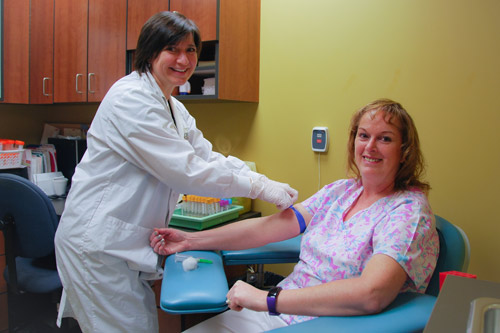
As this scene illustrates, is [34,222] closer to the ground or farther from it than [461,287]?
closer to the ground

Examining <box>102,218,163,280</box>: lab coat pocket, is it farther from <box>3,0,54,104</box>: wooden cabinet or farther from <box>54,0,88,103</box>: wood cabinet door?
<box>3,0,54,104</box>: wooden cabinet

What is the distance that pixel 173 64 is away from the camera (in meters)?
1.48

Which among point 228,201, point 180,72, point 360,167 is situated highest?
point 180,72

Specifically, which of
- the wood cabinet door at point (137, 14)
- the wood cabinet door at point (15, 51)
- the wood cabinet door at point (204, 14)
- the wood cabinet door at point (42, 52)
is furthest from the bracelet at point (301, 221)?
the wood cabinet door at point (15, 51)

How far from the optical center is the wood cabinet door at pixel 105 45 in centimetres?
228

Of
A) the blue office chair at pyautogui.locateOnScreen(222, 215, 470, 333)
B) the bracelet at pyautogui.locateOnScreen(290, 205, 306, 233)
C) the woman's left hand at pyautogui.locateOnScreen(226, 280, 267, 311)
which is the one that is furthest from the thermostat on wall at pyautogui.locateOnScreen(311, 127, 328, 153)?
the woman's left hand at pyautogui.locateOnScreen(226, 280, 267, 311)

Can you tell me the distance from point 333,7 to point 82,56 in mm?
1648

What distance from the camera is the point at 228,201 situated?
2.01 metres

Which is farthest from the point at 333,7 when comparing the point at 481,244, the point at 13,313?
the point at 13,313

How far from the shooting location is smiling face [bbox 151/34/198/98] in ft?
4.80

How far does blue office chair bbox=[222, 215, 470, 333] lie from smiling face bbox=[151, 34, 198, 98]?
1022 mm

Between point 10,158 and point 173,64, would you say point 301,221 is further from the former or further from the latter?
point 10,158

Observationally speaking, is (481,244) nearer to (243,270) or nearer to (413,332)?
(413,332)

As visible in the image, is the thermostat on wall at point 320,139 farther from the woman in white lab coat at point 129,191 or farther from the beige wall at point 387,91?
the woman in white lab coat at point 129,191
